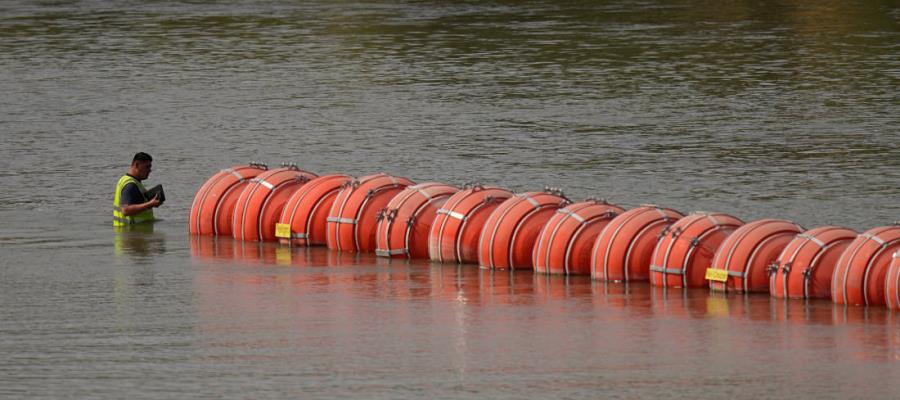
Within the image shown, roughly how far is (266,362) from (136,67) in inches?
1211

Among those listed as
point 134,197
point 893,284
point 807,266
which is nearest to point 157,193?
point 134,197

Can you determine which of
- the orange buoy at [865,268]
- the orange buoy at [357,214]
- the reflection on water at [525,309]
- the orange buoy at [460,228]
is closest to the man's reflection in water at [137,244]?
the reflection on water at [525,309]

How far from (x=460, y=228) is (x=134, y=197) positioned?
5179mm

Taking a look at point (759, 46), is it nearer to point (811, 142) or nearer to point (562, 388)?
point (811, 142)

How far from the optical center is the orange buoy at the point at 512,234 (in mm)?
20422

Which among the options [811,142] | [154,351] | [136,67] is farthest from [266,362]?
[136,67]

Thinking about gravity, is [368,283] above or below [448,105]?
below

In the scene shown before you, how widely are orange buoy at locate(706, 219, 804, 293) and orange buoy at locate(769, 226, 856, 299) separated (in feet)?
0.70

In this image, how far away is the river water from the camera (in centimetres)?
1572

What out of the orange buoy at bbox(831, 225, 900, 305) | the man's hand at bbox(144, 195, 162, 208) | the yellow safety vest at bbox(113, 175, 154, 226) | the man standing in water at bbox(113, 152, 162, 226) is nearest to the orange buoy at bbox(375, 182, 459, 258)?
the man's hand at bbox(144, 195, 162, 208)

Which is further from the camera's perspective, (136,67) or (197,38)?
(197,38)

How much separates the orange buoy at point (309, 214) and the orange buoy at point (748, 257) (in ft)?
18.2

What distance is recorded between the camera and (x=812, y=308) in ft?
59.2

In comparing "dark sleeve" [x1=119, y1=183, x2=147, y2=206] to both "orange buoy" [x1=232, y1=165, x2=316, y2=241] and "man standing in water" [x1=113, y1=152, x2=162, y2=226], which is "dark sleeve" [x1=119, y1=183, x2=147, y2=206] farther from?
"orange buoy" [x1=232, y1=165, x2=316, y2=241]
